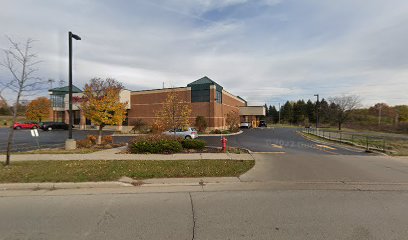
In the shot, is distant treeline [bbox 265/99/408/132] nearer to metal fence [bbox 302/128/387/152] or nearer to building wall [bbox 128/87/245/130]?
metal fence [bbox 302/128/387/152]

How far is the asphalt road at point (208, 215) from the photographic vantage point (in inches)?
147

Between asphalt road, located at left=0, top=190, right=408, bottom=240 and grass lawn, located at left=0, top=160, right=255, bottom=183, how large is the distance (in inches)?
43.4

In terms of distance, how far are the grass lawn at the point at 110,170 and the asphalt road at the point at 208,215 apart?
1103 mm

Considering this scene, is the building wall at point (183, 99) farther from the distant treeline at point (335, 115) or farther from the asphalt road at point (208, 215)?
the distant treeline at point (335, 115)

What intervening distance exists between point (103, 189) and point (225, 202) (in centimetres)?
340

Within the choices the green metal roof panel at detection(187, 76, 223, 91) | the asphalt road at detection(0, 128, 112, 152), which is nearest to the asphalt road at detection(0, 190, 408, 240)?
the asphalt road at detection(0, 128, 112, 152)

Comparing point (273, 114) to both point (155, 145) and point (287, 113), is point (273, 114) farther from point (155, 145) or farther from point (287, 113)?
point (155, 145)

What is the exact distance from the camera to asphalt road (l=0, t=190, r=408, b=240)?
3.73 meters

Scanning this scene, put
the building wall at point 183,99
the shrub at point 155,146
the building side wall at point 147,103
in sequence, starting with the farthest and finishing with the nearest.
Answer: the building side wall at point 147,103
the building wall at point 183,99
the shrub at point 155,146

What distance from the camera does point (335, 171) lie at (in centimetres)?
825

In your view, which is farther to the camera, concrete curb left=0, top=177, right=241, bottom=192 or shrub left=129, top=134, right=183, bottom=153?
shrub left=129, top=134, right=183, bottom=153

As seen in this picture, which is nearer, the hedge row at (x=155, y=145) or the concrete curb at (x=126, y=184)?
the concrete curb at (x=126, y=184)

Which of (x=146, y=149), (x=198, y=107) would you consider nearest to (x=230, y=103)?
(x=198, y=107)

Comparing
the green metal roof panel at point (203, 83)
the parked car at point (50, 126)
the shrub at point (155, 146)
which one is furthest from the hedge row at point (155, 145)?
the parked car at point (50, 126)
